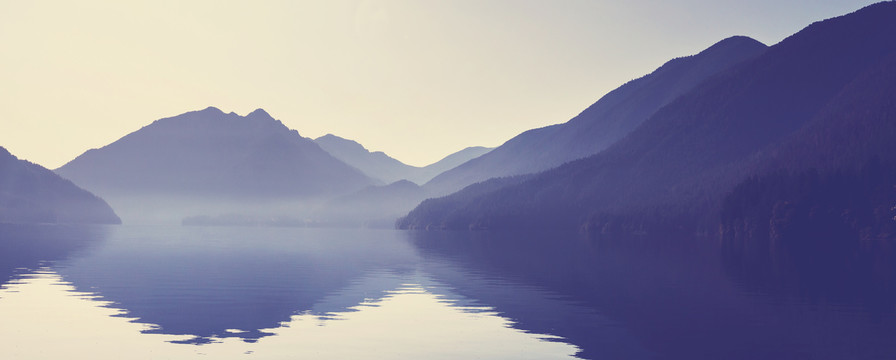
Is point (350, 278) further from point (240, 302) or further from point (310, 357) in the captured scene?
point (310, 357)

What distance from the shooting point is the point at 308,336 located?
53.5m

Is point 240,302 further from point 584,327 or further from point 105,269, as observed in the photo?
point 105,269

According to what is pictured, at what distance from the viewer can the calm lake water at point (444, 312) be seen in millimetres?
49344

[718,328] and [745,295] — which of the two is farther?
[745,295]

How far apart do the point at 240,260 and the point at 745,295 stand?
79047mm

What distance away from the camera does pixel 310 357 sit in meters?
46.6

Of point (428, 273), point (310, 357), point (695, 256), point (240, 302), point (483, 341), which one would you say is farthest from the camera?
point (695, 256)

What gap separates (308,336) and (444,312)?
1526 cm

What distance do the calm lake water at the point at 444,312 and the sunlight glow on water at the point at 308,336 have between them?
128 millimetres

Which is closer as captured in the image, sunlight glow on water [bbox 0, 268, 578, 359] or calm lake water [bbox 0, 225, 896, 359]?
sunlight glow on water [bbox 0, 268, 578, 359]

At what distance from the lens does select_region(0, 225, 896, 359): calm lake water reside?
49.3 m

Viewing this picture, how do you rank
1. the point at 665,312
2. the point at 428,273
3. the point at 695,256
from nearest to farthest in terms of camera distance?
the point at 665,312, the point at 428,273, the point at 695,256

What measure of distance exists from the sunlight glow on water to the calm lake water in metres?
0.13

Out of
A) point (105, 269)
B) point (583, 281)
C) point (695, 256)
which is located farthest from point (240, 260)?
point (695, 256)
